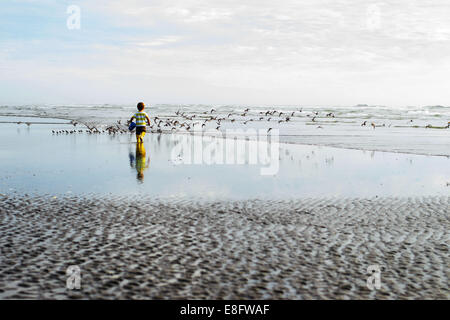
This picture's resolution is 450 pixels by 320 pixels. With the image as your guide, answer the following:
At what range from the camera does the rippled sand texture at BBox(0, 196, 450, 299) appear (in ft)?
18.4

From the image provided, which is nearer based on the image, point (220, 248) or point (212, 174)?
point (220, 248)

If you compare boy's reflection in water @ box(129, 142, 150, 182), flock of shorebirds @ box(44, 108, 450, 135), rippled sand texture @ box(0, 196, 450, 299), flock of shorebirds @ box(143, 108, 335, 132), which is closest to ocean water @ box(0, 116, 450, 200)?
boy's reflection in water @ box(129, 142, 150, 182)

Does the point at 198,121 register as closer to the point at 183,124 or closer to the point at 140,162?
the point at 183,124

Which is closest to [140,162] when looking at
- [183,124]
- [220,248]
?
[220,248]

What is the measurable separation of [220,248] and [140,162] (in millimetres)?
10093

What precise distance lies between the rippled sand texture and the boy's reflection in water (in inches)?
138

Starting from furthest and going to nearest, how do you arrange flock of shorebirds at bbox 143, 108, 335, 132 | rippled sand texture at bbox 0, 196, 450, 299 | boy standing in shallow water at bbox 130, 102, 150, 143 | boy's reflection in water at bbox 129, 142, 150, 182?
flock of shorebirds at bbox 143, 108, 335, 132
boy standing in shallow water at bbox 130, 102, 150, 143
boy's reflection in water at bbox 129, 142, 150, 182
rippled sand texture at bbox 0, 196, 450, 299

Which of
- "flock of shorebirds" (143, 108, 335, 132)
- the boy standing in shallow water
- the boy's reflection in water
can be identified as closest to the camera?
the boy's reflection in water

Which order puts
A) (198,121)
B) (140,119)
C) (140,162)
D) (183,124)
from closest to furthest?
(140,162), (140,119), (183,124), (198,121)

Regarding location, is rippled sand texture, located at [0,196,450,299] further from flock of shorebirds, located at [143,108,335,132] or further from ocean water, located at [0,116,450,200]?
flock of shorebirds, located at [143,108,335,132]

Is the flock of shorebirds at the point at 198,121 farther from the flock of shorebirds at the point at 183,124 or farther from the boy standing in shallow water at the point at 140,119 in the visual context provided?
the boy standing in shallow water at the point at 140,119

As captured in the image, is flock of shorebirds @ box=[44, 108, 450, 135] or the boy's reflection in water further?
flock of shorebirds @ box=[44, 108, 450, 135]

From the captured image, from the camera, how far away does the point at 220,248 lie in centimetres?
709

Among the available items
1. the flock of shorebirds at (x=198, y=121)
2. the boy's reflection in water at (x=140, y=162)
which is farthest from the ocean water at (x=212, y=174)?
the flock of shorebirds at (x=198, y=121)
